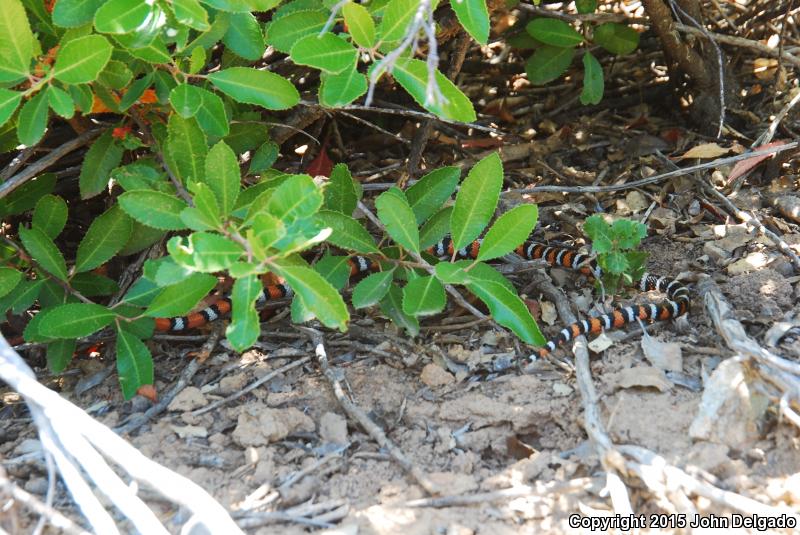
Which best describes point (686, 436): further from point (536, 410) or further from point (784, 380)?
point (536, 410)

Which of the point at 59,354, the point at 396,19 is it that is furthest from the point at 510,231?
the point at 59,354

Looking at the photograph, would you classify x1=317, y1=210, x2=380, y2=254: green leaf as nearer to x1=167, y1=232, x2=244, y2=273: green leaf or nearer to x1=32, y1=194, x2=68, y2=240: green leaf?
x1=167, y1=232, x2=244, y2=273: green leaf

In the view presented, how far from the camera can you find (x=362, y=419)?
307 centimetres

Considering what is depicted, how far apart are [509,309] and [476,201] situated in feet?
1.33

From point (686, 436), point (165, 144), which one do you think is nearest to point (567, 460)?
point (686, 436)

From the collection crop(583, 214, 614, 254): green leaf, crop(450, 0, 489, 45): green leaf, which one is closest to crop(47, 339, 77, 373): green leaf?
crop(450, 0, 489, 45): green leaf

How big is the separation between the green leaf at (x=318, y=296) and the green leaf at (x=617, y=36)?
9.16ft

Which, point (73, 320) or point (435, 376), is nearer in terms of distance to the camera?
point (73, 320)

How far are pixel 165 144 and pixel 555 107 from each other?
9.03 ft

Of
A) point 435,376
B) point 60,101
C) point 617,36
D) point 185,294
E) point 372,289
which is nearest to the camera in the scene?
point 60,101

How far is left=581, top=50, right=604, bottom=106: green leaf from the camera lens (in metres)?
4.63

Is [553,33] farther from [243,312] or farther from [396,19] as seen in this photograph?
[243,312]

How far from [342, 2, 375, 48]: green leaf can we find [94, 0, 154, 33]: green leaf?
60cm

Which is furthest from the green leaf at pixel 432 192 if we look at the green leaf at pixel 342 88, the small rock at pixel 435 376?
the green leaf at pixel 342 88
